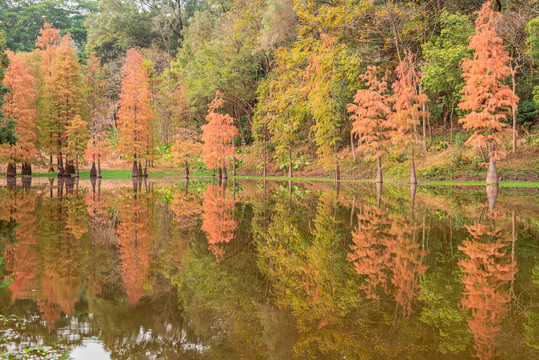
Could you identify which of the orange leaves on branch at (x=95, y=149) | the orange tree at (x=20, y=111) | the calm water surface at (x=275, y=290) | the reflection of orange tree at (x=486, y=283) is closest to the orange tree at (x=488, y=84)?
the calm water surface at (x=275, y=290)

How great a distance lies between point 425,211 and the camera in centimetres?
1277

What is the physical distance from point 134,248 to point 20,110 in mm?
34211

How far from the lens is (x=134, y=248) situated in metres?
8.02

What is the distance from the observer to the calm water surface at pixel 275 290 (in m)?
3.78

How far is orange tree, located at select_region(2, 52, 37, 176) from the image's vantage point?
3506cm

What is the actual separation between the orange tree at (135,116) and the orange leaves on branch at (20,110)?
7.94 m

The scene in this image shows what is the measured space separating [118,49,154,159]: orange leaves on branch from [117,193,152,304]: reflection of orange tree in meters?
25.8

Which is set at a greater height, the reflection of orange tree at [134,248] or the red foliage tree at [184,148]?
the red foliage tree at [184,148]

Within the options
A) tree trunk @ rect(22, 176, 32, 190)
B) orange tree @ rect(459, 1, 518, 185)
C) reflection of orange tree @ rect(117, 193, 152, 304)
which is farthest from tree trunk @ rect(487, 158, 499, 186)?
tree trunk @ rect(22, 176, 32, 190)

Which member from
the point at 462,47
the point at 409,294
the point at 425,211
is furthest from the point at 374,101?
the point at 409,294

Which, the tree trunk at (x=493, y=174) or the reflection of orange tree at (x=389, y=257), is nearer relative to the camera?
the reflection of orange tree at (x=389, y=257)

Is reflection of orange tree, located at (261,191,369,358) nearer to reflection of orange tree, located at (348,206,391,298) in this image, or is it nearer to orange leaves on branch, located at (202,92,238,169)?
reflection of orange tree, located at (348,206,391,298)

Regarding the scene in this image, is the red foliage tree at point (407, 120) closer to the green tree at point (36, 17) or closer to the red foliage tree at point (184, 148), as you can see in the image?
the red foliage tree at point (184, 148)

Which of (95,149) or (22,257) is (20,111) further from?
(22,257)
